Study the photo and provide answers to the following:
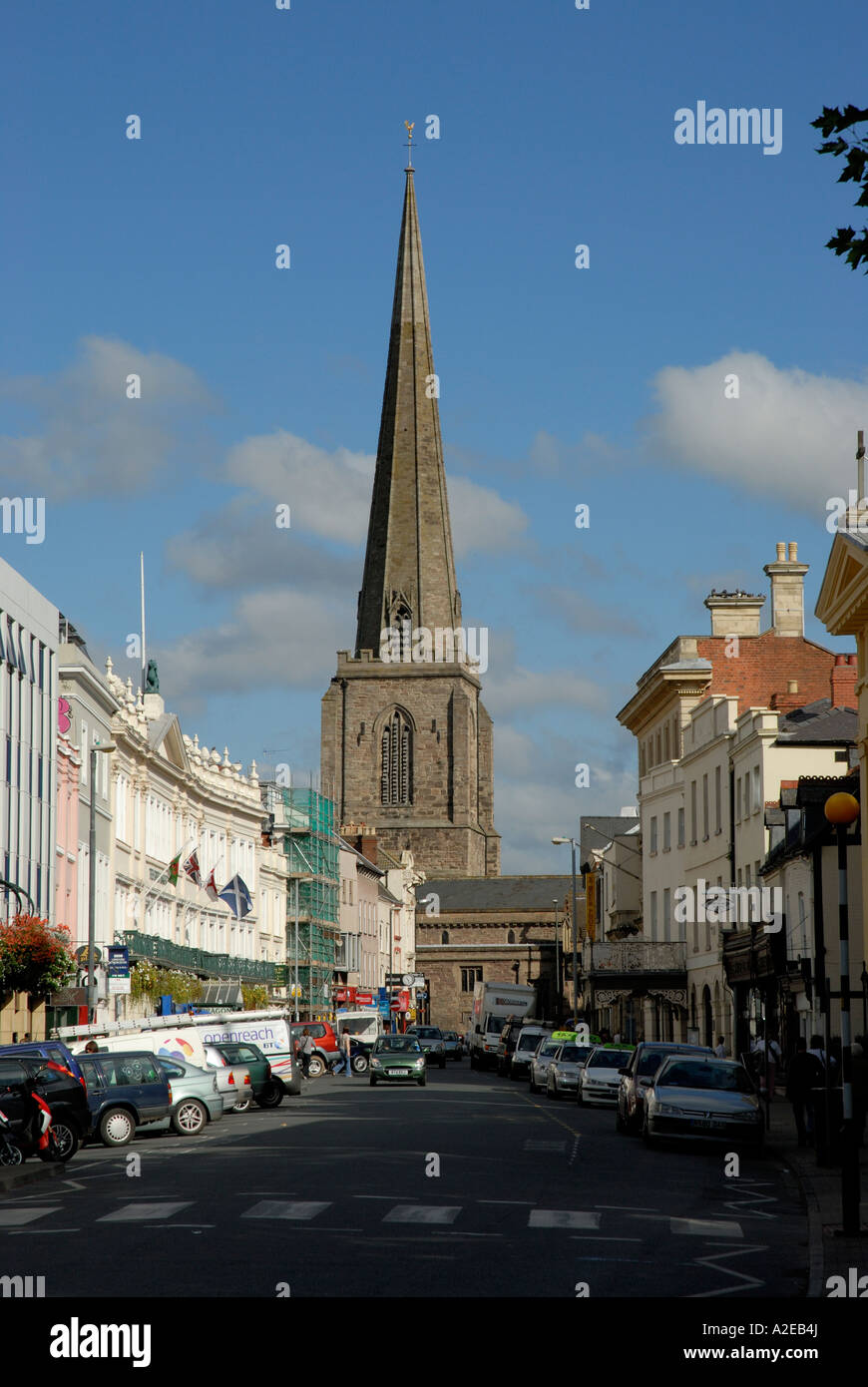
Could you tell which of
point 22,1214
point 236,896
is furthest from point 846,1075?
point 236,896

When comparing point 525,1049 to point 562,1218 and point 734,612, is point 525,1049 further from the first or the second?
point 562,1218

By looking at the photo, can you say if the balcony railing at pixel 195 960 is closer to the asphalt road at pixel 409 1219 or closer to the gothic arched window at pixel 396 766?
the asphalt road at pixel 409 1219

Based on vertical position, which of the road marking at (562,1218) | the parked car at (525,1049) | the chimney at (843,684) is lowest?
the parked car at (525,1049)

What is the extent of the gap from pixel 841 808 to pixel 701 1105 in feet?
31.8

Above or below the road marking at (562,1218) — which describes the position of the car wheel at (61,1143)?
below

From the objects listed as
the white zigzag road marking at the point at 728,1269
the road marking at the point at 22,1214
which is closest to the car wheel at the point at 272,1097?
the road marking at the point at 22,1214

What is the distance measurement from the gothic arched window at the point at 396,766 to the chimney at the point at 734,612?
82266mm

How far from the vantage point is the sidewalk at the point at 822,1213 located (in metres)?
14.2

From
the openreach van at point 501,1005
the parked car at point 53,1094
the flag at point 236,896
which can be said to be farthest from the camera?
the openreach van at point 501,1005

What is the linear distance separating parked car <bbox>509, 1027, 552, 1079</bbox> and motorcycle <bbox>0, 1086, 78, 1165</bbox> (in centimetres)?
3953

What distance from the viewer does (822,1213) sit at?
18.7m

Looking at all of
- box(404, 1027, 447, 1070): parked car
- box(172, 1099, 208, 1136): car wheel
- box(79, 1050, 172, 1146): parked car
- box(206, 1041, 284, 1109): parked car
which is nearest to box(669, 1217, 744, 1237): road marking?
box(79, 1050, 172, 1146): parked car
